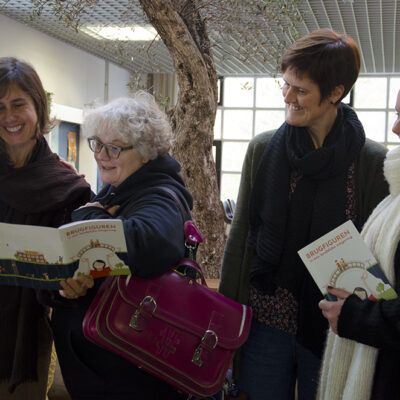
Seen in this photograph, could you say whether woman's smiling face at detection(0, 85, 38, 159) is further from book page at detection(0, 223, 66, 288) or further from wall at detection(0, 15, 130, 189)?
wall at detection(0, 15, 130, 189)

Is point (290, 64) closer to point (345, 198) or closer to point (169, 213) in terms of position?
point (345, 198)

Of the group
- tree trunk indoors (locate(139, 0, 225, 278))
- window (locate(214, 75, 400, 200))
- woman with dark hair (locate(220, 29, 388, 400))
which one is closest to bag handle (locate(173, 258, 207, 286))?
woman with dark hair (locate(220, 29, 388, 400))

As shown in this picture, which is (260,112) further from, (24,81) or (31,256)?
(31,256)

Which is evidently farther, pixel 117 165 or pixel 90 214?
pixel 117 165

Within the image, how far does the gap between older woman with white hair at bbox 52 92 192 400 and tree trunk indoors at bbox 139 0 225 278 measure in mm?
1669

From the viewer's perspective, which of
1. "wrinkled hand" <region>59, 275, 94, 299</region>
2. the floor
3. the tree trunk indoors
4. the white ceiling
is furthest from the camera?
the white ceiling

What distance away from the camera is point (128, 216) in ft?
5.32

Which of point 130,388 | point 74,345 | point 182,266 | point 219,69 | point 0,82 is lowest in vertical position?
point 130,388

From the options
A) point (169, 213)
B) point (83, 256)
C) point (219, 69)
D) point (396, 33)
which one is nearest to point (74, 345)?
point (83, 256)

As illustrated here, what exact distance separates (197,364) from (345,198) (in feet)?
2.31

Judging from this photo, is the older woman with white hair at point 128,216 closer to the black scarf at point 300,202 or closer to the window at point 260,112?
the black scarf at point 300,202

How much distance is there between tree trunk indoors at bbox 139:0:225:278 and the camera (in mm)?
3420

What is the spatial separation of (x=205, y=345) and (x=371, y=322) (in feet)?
1.61

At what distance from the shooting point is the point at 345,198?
173cm
